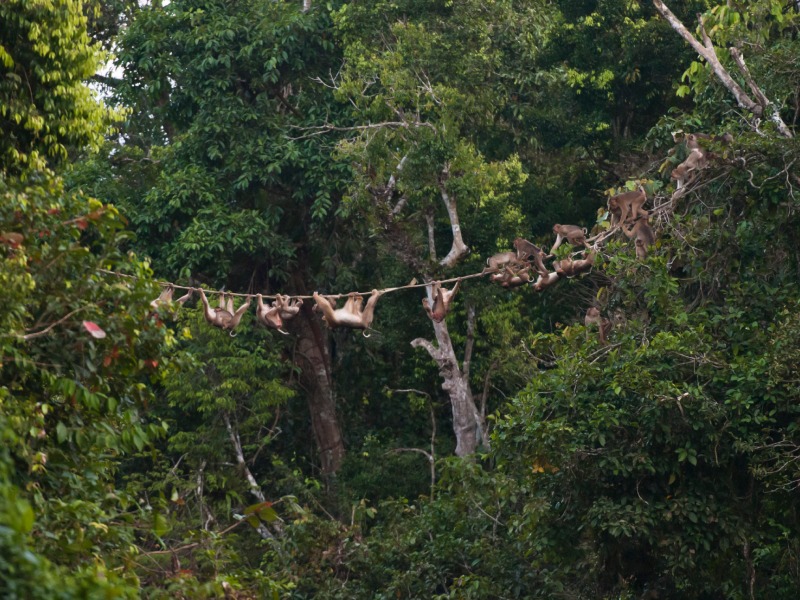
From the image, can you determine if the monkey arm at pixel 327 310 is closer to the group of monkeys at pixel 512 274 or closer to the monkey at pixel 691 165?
the group of monkeys at pixel 512 274

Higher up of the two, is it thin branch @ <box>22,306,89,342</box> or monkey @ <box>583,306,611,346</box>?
thin branch @ <box>22,306,89,342</box>

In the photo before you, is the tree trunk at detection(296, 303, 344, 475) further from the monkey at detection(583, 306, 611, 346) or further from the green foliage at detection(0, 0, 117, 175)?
the green foliage at detection(0, 0, 117, 175)

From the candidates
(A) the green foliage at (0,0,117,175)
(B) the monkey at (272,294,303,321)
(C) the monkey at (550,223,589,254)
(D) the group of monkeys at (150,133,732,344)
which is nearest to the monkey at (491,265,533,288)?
(D) the group of monkeys at (150,133,732,344)

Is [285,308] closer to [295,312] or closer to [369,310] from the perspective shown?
[295,312]

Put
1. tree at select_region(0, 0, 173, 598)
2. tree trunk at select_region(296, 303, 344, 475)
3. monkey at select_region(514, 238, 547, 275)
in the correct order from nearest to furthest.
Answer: tree at select_region(0, 0, 173, 598) < monkey at select_region(514, 238, 547, 275) < tree trunk at select_region(296, 303, 344, 475)

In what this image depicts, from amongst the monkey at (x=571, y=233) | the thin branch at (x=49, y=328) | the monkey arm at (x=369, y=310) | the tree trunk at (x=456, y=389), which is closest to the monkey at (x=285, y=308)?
the monkey arm at (x=369, y=310)

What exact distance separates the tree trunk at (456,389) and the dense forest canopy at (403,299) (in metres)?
0.04

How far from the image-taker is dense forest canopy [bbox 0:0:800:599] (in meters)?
5.61

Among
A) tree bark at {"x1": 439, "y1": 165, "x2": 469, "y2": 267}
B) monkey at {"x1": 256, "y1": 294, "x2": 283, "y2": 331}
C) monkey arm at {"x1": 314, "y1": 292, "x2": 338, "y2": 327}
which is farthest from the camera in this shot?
tree bark at {"x1": 439, "y1": 165, "x2": 469, "y2": 267}

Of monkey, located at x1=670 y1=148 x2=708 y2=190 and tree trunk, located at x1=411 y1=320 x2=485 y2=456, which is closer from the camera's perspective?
monkey, located at x1=670 y1=148 x2=708 y2=190

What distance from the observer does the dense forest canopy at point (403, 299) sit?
18.4ft

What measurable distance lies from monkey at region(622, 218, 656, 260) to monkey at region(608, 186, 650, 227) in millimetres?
62

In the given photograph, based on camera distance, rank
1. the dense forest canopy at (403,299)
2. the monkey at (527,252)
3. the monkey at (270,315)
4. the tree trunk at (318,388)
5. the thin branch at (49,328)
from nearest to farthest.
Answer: the thin branch at (49,328), the dense forest canopy at (403,299), the monkey at (270,315), the monkey at (527,252), the tree trunk at (318,388)

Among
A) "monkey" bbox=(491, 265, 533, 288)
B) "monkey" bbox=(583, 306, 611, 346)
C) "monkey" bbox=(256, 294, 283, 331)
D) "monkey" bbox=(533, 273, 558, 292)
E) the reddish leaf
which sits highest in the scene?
"monkey" bbox=(256, 294, 283, 331)
